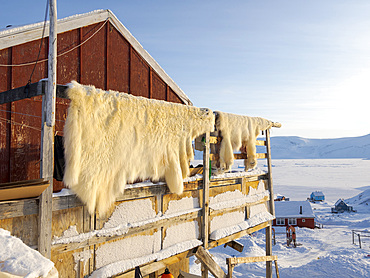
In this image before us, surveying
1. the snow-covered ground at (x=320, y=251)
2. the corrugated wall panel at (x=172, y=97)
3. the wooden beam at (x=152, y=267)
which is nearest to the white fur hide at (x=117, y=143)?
the wooden beam at (x=152, y=267)

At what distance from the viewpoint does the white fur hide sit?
4.00 meters

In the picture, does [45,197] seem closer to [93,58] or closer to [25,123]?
[25,123]

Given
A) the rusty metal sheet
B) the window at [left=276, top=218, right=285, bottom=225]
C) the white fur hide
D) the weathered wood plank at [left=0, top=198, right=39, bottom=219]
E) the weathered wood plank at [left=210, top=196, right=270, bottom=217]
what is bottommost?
the window at [left=276, top=218, right=285, bottom=225]

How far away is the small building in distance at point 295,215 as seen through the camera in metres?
34.6

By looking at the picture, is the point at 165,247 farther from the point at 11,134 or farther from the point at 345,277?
the point at 345,277

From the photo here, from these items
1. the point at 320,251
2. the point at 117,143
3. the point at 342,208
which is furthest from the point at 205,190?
the point at 342,208

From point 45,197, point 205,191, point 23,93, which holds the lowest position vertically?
point 205,191

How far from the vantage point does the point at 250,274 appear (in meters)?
15.4

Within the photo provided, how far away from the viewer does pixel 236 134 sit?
22.9 feet

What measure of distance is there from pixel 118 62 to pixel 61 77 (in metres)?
1.64

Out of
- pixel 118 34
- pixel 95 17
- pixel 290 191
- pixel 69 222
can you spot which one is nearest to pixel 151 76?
pixel 118 34

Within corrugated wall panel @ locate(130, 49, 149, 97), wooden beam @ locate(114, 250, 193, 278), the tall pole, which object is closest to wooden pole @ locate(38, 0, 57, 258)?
the tall pole

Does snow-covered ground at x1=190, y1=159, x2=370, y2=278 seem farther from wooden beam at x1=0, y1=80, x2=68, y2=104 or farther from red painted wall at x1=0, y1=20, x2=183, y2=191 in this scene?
wooden beam at x1=0, y1=80, x2=68, y2=104

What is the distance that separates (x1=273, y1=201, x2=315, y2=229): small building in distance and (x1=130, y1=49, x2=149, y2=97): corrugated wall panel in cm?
3160
